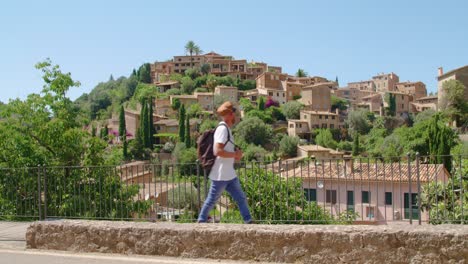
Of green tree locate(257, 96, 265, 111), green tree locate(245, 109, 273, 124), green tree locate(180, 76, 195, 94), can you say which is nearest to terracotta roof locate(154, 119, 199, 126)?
green tree locate(245, 109, 273, 124)

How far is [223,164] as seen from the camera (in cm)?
603

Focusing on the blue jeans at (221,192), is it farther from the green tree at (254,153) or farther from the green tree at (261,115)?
the green tree at (261,115)

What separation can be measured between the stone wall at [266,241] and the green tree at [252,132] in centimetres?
7694

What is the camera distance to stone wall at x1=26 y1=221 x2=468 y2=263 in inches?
193

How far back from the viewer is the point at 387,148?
7100 centimetres

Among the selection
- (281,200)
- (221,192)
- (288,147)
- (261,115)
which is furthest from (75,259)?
(261,115)

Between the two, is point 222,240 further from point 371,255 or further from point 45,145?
point 45,145

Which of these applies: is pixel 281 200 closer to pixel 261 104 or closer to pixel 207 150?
pixel 207 150

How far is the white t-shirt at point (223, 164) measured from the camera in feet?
19.6

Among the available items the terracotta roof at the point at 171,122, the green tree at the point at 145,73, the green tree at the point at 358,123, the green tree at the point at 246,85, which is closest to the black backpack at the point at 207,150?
the terracotta roof at the point at 171,122

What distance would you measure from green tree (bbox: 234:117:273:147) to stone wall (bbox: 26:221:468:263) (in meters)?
76.9

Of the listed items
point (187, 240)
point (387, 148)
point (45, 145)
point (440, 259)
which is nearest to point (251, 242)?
point (187, 240)

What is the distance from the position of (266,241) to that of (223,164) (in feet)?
3.57

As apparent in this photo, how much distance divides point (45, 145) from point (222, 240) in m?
8.24
